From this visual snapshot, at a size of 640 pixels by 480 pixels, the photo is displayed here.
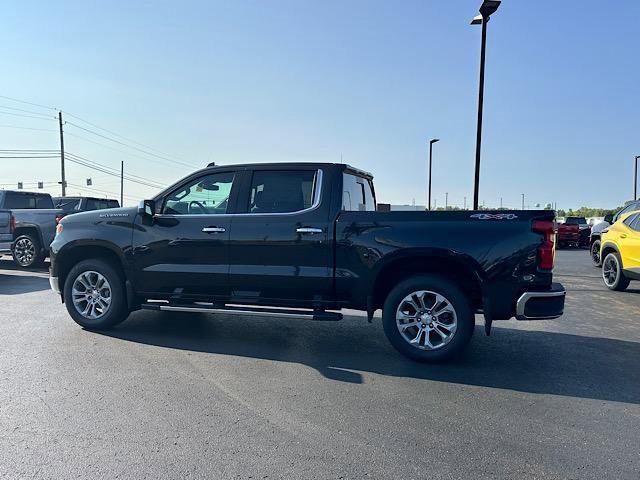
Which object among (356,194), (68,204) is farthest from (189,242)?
(68,204)

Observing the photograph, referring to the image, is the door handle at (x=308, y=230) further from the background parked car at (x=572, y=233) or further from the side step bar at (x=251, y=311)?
the background parked car at (x=572, y=233)

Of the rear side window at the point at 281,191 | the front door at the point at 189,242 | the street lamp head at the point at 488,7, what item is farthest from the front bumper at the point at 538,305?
the street lamp head at the point at 488,7

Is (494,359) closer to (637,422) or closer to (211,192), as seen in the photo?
(637,422)

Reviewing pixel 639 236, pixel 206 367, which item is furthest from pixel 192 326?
pixel 639 236

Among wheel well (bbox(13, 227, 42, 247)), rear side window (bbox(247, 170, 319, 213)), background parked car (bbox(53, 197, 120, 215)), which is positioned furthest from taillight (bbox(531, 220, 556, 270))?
background parked car (bbox(53, 197, 120, 215))

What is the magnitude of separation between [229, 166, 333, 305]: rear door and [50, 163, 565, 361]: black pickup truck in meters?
0.01

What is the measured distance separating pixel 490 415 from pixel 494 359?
156cm

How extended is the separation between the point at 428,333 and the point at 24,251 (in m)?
11.4

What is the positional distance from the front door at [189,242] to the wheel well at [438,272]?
73.0 inches

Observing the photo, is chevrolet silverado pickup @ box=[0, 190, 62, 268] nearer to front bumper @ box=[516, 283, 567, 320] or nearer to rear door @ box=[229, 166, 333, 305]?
rear door @ box=[229, 166, 333, 305]

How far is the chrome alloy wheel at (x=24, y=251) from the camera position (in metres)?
12.4

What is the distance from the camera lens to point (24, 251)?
12.5m

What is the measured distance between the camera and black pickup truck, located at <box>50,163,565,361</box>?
488cm

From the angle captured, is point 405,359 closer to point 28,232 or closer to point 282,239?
point 282,239
